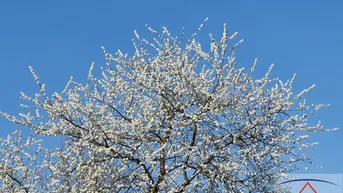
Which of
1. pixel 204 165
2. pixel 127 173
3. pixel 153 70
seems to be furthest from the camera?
pixel 153 70

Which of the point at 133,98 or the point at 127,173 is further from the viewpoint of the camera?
the point at 133,98

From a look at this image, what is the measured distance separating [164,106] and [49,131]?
2.13 m

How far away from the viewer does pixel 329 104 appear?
33.7 ft

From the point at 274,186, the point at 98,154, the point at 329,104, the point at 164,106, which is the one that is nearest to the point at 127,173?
the point at 98,154

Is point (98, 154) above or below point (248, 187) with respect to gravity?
above

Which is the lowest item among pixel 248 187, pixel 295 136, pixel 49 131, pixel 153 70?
pixel 248 187

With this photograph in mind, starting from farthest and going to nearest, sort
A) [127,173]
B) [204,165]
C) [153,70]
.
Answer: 1. [153,70]
2. [127,173]
3. [204,165]

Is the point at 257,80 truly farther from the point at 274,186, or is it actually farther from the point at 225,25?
the point at 274,186

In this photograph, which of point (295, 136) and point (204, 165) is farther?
point (295, 136)

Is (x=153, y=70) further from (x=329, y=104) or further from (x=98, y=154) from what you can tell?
(x=329, y=104)

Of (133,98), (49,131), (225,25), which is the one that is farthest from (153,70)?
(49,131)

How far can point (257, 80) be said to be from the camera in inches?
409

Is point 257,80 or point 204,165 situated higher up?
point 257,80

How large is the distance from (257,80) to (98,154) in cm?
324
